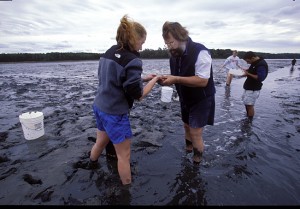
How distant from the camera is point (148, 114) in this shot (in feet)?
28.9

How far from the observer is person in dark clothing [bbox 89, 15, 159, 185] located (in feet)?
10.6

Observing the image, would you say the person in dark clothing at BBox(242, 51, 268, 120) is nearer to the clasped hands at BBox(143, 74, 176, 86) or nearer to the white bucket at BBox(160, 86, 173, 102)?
the white bucket at BBox(160, 86, 173, 102)

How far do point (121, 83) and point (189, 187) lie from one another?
2.21m

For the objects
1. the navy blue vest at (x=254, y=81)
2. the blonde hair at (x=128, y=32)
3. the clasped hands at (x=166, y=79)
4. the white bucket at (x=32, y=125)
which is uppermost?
the blonde hair at (x=128, y=32)

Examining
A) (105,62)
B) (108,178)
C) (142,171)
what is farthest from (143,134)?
(105,62)

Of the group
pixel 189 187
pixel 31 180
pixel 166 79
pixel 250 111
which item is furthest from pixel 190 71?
pixel 250 111

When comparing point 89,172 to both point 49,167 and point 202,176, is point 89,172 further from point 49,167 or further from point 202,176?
point 202,176

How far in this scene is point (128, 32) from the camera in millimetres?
3260

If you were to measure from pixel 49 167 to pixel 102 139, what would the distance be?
1.43 metres

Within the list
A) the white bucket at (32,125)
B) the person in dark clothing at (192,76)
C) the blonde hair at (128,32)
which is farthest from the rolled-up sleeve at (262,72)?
the white bucket at (32,125)

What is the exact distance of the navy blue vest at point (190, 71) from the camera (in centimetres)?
399

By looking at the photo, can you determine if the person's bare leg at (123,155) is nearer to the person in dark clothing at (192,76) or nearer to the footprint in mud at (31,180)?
the person in dark clothing at (192,76)

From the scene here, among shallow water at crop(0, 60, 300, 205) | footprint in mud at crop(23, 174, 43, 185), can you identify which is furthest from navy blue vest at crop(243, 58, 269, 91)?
footprint in mud at crop(23, 174, 43, 185)

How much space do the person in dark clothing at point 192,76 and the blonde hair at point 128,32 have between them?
773mm
